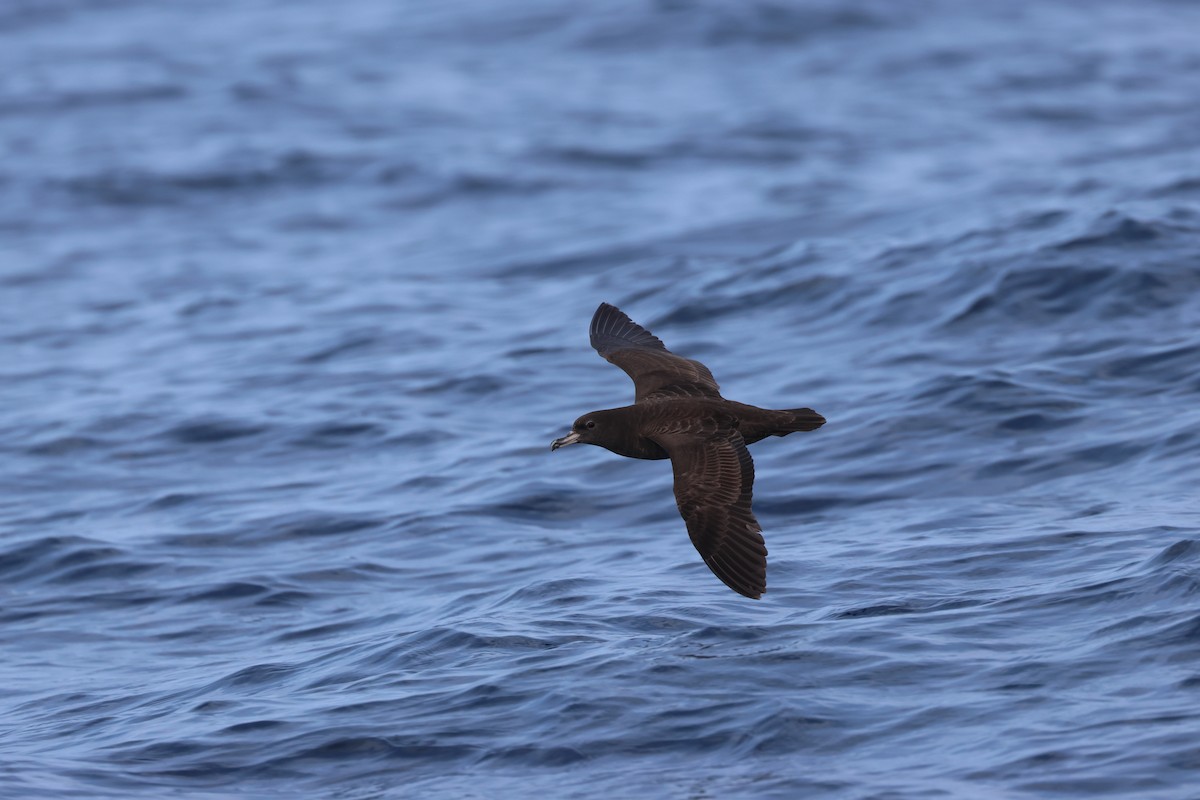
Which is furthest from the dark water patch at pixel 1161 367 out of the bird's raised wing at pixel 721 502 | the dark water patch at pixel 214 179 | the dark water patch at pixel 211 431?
the dark water patch at pixel 214 179

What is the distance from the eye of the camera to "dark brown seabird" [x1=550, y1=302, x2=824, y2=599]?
7961mm

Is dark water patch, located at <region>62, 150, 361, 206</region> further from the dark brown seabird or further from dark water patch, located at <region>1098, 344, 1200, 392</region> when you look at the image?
the dark brown seabird

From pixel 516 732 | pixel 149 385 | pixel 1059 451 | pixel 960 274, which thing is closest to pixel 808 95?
pixel 960 274

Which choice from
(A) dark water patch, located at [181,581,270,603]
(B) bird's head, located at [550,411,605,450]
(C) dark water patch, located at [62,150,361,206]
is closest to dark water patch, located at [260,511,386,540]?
(A) dark water patch, located at [181,581,270,603]

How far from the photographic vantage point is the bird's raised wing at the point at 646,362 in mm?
9594

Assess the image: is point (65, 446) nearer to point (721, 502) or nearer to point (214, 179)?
point (721, 502)

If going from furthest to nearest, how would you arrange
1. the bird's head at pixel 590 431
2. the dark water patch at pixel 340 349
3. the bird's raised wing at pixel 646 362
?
the dark water patch at pixel 340 349
the bird's raised wing at pixel 646 362
the bird's head at pixel 590 431

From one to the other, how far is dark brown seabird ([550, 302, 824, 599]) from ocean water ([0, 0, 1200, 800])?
57cm

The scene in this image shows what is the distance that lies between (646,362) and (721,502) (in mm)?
2074

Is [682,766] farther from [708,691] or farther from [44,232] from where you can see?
[44,232]

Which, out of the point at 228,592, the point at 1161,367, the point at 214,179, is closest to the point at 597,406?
the point at 228,592

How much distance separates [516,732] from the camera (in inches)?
301

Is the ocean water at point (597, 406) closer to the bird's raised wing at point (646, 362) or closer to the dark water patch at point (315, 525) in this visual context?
the dark water patch at point (315, 525)

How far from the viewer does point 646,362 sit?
33.0 feet
